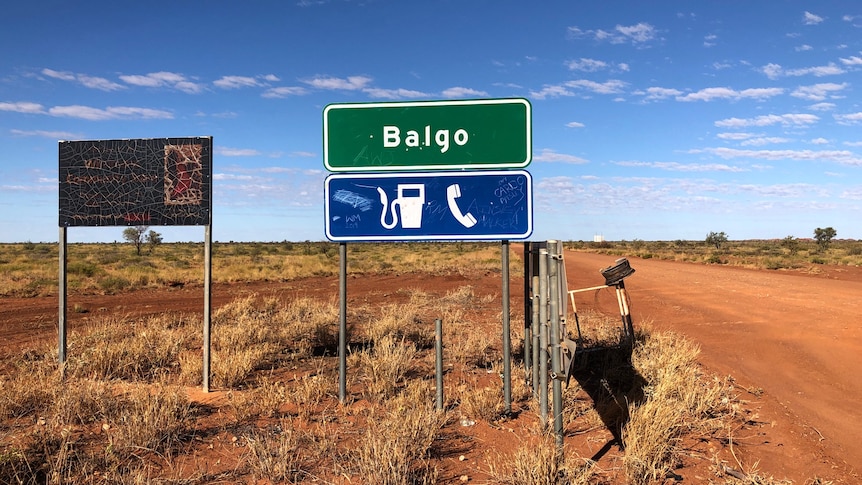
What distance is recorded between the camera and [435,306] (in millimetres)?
13281

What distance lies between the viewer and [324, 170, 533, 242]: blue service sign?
5.21 metres

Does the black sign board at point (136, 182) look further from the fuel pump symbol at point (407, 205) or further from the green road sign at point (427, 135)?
the fuel pump symbol at point (407, 205)

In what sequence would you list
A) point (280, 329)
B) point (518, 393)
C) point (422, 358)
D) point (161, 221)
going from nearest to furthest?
point (518, 393) → point (161, 221) → point (422, 358) → point (280, 329)

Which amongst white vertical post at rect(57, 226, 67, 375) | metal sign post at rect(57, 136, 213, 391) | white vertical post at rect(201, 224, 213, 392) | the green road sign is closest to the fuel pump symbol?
the green road sign

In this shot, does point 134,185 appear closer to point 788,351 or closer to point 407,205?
point 407,205

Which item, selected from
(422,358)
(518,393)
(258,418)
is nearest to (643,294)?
(422,358)

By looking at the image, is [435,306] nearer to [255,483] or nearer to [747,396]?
[747,396]

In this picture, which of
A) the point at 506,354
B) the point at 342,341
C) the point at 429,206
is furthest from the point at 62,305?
the point at 506,354

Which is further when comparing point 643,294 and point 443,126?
point 643,294

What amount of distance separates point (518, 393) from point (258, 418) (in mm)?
2662

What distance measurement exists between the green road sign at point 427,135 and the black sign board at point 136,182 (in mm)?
1878

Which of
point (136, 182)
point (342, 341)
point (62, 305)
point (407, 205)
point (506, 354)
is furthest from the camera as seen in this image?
point (62, 305)

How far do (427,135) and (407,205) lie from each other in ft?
2.41

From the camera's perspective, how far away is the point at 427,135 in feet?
17.7
